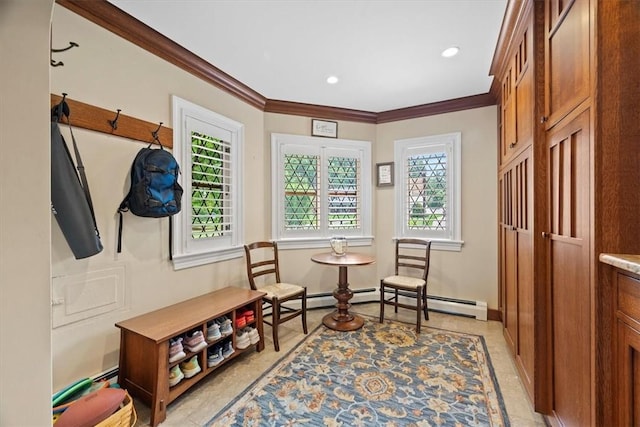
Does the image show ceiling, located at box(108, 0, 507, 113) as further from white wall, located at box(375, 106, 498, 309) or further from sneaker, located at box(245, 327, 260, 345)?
sneaker, located at box(245, 327, 260, 345)

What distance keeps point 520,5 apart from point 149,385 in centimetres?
325

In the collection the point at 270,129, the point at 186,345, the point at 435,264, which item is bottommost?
the point at 186,345

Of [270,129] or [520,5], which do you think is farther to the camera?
[270,129]

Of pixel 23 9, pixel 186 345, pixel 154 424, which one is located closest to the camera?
pixel 23 9

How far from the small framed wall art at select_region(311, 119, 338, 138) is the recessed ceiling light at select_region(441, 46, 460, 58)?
1.55 meters

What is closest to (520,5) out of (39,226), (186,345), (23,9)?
(23,9)

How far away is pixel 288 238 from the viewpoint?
3.44m

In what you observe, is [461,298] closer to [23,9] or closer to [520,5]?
[520,5]

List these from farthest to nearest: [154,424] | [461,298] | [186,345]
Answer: [461,298] → [186,345] → [154,424]

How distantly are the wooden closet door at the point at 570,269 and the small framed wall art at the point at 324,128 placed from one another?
2.43 metres

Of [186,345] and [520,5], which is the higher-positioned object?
[520,5]

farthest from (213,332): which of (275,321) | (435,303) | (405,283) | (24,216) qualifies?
(435,303)

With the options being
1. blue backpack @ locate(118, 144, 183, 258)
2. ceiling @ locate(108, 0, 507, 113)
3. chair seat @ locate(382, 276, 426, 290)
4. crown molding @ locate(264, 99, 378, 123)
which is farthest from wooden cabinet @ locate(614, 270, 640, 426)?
crown molding @ locate(264, 99, 378, 123)

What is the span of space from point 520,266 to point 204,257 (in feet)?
8.38
